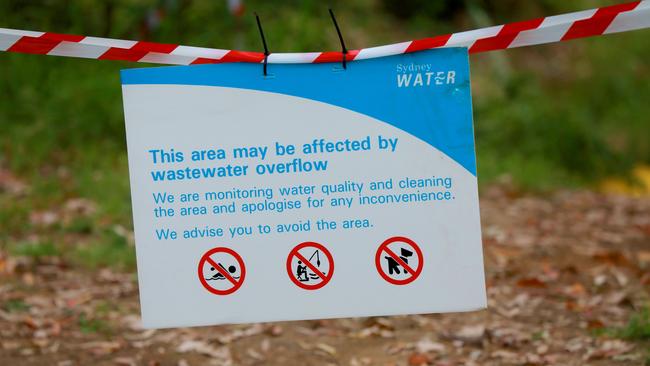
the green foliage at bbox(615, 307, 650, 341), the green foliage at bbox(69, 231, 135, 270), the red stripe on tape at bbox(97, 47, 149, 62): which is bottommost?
the green foliage at bbox(615, 307, 650, 341)

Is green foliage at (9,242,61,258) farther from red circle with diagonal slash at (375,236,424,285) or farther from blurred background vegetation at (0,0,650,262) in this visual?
red circle with diagonal slash at (375,236,424,285)

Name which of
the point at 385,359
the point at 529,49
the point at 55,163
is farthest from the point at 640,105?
the point at 385,359

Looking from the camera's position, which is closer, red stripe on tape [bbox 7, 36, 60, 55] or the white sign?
the white sign

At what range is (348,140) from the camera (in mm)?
3229

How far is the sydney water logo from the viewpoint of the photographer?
3188 mm

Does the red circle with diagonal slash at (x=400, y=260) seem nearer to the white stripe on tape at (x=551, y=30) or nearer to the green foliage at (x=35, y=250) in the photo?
the white stripe on tape at (x=551, y=30)

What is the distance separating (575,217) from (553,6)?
647 centimetres

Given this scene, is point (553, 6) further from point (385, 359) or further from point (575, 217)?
point (385, 359)

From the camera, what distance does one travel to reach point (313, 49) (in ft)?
31.7

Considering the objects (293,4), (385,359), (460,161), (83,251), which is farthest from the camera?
(293,4)

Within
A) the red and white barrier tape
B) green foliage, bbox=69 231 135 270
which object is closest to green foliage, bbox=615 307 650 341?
the red and white barrier tape

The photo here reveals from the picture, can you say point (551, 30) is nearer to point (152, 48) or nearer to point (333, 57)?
point (333, 57)

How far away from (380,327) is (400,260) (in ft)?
5.77

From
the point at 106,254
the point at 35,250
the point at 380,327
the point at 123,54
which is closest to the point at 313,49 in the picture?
the point at 106,254
